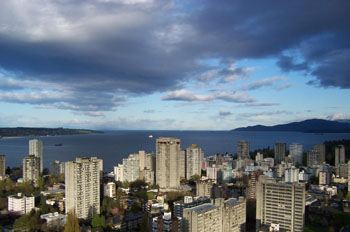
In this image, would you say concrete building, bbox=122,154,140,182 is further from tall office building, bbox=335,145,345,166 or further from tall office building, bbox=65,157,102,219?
tall office building, bbox=335,145,345,166

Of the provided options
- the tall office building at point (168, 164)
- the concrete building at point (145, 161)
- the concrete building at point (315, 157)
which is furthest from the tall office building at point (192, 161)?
the concrete building at point (315, 157)

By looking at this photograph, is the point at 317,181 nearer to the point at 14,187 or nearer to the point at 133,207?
the point at 133,207

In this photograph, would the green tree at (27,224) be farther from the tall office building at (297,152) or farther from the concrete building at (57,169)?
the tall office building at (297,152)

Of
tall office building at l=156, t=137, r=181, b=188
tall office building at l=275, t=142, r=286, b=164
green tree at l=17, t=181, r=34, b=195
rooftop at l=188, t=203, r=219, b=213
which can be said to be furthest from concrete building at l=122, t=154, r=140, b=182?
Answer: tall office building at l=275, t=142, r=286, b=164

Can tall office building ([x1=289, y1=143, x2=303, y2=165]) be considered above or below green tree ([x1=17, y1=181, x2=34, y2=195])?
above

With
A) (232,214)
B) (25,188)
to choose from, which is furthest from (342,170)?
(25,188)

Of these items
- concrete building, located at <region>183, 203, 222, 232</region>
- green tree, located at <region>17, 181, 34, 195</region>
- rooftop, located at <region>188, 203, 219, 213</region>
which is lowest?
green tree, located at <region>17, 181, 34, 195</region>
